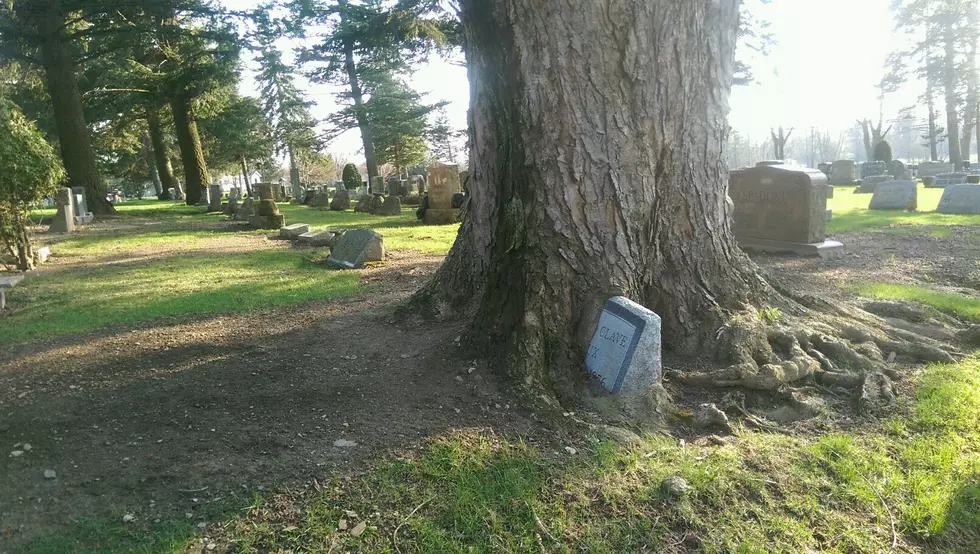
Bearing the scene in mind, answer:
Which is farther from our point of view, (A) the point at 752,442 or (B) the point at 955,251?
(B) the point at 955,251

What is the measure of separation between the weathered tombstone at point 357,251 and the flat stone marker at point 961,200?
14096 mm

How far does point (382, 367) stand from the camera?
→ 4066 millimetres

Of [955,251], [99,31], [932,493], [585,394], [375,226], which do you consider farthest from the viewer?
[99,31]

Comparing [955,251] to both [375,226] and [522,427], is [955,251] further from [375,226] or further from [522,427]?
[375,226]

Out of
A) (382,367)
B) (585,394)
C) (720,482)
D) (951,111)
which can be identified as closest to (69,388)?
(382,367)

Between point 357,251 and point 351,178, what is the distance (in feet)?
86.3

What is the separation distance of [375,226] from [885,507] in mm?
14905

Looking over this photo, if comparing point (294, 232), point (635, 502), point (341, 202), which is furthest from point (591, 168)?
point (341, 202)

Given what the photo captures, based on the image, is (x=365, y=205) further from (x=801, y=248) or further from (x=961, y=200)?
(x=961, y=200)

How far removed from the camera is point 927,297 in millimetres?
5957

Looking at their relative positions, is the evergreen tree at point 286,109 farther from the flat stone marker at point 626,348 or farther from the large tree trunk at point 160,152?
the flat stone marker at point 626,348

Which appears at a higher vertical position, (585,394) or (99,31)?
(99,31)

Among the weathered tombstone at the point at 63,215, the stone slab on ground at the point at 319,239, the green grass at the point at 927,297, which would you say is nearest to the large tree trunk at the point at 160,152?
the weathered tombstone at the point at 63,215

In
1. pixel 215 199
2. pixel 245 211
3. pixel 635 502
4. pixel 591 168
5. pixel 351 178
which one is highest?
pixel 351 178
